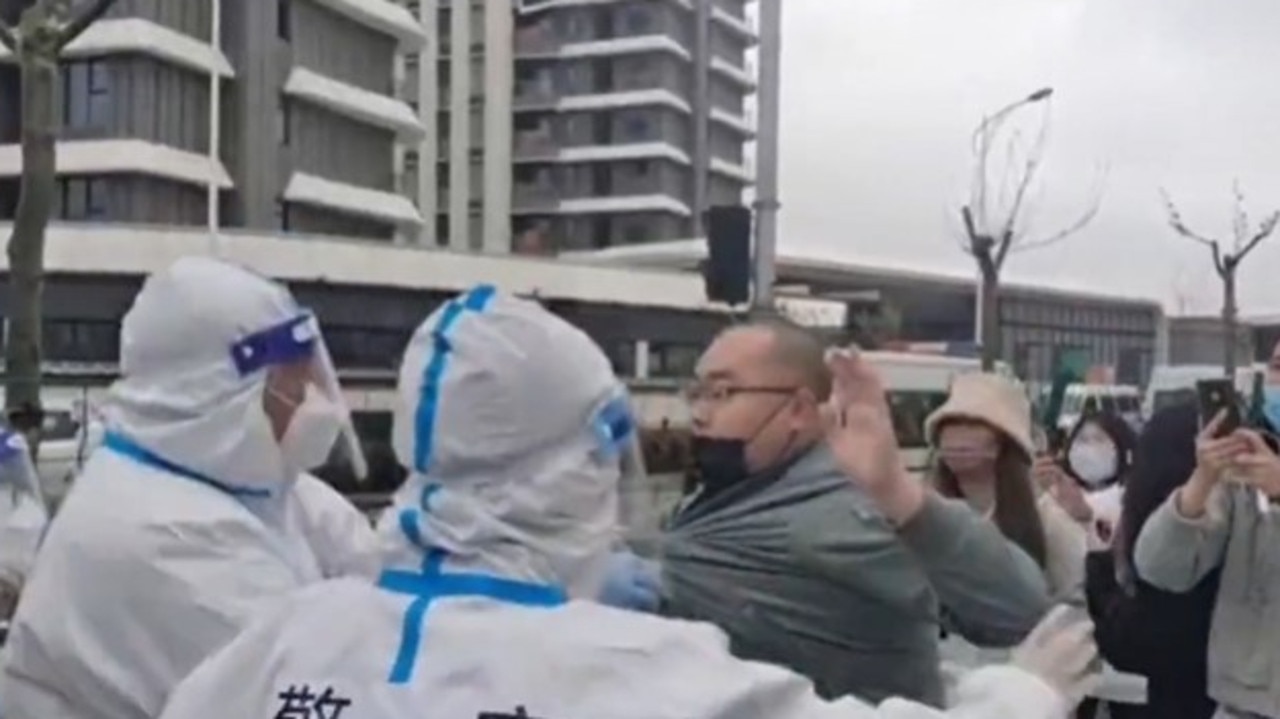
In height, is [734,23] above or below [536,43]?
above

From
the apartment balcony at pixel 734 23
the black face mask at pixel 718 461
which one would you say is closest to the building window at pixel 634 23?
the apartment balcony at pixel 734 23

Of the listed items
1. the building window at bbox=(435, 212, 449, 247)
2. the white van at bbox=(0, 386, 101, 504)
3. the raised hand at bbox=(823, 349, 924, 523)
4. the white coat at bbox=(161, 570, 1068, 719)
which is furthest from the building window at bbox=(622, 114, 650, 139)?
the white coat at bbox=(161, 570, 1068, 719)

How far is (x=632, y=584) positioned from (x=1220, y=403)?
2.01 m

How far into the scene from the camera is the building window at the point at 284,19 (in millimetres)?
41906

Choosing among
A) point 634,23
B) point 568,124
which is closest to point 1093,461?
point 568,124

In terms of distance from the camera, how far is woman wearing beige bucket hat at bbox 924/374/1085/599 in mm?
4168

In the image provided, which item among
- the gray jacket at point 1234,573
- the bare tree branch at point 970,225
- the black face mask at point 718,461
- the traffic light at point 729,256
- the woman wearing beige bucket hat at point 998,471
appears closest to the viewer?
the black face mask at point 718,461

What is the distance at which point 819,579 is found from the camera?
9.36 ft

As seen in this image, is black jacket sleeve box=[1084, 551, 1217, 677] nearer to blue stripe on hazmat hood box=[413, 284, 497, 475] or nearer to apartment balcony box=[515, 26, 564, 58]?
blue stripe on hazmat hood box=[413, 284, 497, 475]

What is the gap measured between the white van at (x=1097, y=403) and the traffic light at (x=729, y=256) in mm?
1812

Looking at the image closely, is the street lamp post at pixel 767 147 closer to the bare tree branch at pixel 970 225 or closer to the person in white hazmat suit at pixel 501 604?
the person in white hazmat suit at pixel 501 604

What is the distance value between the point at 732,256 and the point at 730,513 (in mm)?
7755

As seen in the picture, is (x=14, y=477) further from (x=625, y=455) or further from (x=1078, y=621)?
(x=1078, y=621)

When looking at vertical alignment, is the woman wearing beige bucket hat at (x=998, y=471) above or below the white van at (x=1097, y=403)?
above
